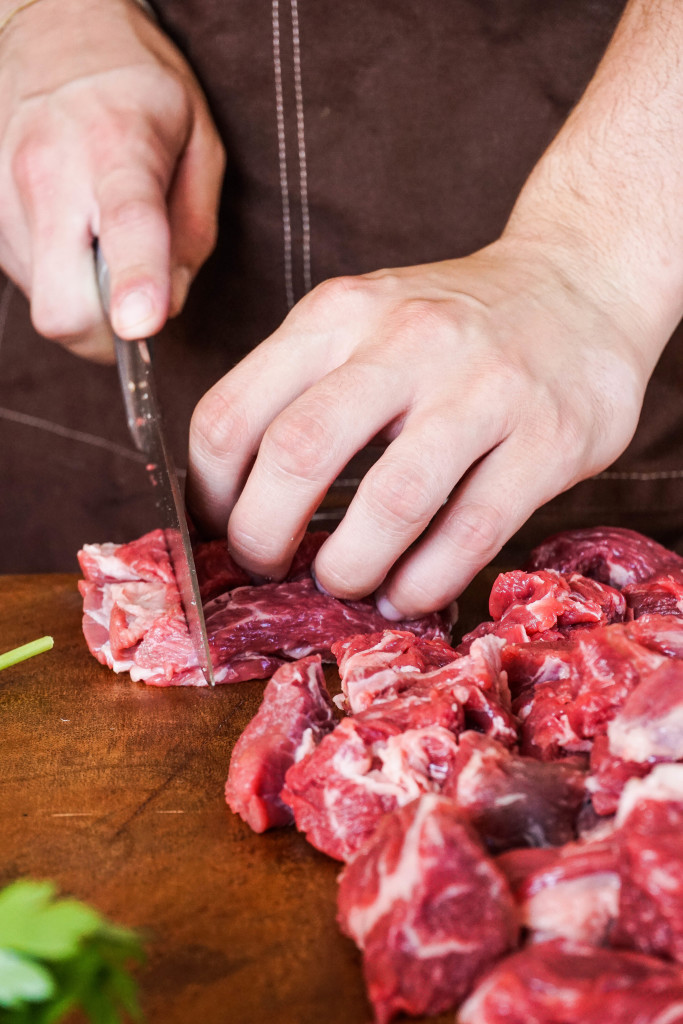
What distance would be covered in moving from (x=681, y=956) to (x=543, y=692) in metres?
0.70

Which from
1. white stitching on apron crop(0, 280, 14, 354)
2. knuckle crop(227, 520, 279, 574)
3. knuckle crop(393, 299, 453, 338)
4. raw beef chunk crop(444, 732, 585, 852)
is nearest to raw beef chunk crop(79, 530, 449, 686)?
knuckle crop(227, 520, 279, 574)

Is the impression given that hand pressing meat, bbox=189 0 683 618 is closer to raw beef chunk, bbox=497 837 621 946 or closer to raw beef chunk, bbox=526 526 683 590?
raw beef chunk, bbox=526 526 683 590

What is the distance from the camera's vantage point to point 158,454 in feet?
7.62

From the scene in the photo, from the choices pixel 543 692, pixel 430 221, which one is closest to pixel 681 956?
pixel 543 692

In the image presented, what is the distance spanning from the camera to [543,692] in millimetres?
1992

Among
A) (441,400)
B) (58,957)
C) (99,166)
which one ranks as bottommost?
(58,957)

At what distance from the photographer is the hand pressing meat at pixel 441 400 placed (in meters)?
2.23

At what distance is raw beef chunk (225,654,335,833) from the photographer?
185 cm

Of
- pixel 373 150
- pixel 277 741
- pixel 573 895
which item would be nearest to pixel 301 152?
pixel 373 150

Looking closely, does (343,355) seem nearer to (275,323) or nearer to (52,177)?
(52,177)

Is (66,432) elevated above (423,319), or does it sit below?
below

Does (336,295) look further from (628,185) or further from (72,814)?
(72,814)

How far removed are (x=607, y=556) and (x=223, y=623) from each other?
3.76 ft

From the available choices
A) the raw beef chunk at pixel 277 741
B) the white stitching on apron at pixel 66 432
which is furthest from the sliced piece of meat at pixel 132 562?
the white stitching on apron at pixel 66 432
